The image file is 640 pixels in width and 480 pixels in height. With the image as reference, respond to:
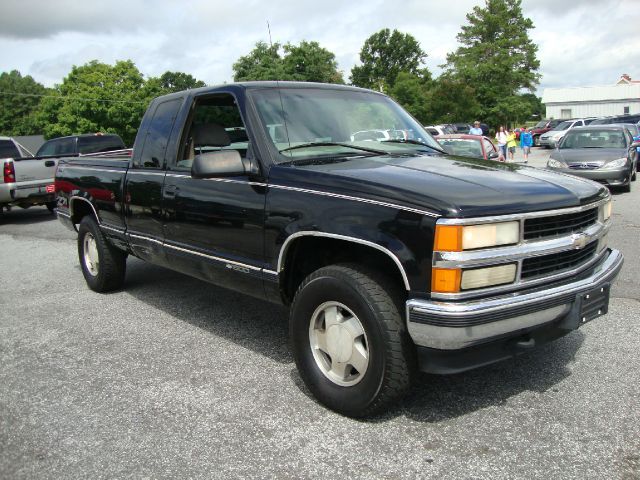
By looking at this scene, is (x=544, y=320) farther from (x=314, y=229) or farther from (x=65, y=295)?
(x=65, y=295)

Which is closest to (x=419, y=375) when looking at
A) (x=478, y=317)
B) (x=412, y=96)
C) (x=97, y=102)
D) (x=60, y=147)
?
(x=478, y=317)

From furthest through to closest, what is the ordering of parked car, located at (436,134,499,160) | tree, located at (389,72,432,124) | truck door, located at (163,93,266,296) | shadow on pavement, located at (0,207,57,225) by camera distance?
tree, located at (389,72,432,124), shadow on pavement, located at (0,207,57,225), parked car, located at (436,134,499,160), truck door, located at (163,93,266,296)

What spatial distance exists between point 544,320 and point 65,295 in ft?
16.2

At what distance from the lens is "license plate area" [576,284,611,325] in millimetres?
3035

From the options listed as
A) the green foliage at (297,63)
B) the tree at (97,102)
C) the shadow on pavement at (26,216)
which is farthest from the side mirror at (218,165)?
the green foliage at (297,63)

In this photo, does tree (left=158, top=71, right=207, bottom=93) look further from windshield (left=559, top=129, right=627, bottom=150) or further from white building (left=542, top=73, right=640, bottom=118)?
windshield (left=559, top=129, right=627, bottom=150)

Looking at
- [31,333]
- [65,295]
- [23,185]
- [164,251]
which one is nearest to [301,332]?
[164,251]

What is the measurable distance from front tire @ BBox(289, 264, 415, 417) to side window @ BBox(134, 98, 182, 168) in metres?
2.04

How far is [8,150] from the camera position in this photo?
507 inches

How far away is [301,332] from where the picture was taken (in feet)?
11.0

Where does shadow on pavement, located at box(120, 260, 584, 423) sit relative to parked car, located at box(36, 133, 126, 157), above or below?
below

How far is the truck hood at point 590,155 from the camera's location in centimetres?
1293

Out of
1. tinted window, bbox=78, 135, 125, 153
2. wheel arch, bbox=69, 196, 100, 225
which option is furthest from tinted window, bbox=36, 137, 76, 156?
wheel arch, bbox=69, 196, 100, 225

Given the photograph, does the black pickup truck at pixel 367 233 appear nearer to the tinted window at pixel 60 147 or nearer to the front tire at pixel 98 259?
the front tire at pixel 98 259
